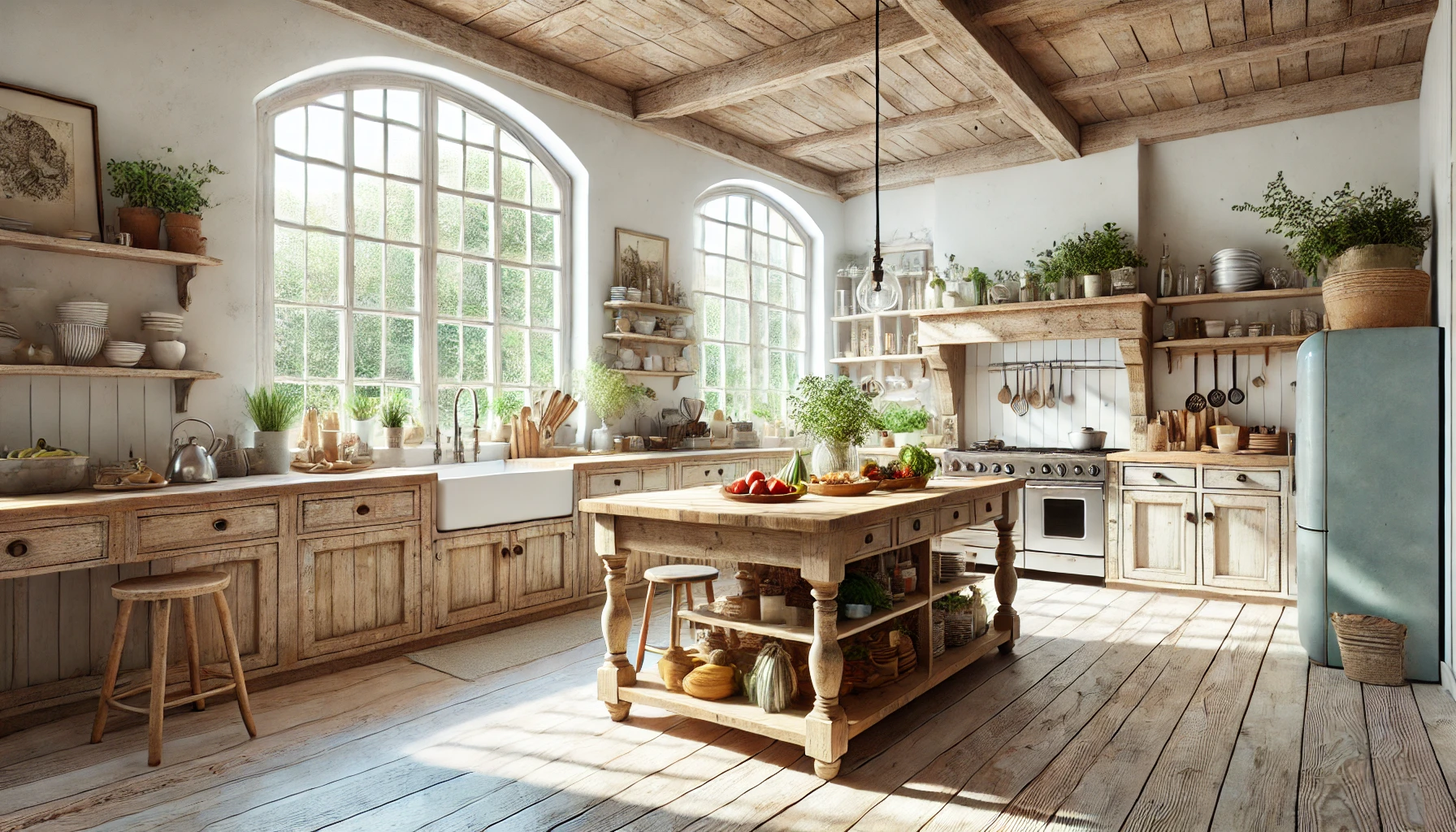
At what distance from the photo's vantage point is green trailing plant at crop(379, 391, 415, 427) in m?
4.82

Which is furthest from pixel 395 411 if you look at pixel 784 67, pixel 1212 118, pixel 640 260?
pixel 1212 118

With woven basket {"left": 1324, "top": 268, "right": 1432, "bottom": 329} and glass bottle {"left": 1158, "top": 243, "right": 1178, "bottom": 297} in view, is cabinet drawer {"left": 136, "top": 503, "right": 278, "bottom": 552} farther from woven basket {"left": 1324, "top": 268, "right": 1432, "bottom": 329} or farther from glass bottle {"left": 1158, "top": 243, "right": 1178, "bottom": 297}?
glass bottle {"left": 1158, "top": 243, "right": 1178, "bottom": 297}

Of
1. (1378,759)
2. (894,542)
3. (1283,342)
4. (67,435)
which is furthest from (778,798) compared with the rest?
(1283,342)

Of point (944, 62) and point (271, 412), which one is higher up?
point (944, 62)

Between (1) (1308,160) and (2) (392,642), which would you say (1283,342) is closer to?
(1) (1308,160)

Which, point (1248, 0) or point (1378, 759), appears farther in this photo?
point (1248, 0)

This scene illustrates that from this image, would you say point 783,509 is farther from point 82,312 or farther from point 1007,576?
point 82,312

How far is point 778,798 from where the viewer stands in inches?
107

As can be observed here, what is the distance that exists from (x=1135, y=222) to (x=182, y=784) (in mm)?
6530

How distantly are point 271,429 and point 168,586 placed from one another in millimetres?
1175

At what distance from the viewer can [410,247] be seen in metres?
5.11

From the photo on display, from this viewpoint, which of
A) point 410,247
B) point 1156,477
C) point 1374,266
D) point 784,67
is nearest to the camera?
point 1374,266

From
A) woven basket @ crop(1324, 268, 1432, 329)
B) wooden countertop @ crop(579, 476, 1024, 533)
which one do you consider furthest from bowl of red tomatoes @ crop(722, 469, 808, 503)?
woven basket @ crop(1324, 268, 1432, 329)

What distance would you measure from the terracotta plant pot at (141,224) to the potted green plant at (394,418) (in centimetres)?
138
